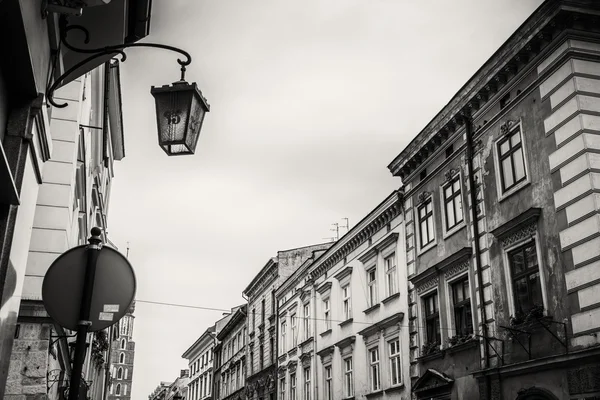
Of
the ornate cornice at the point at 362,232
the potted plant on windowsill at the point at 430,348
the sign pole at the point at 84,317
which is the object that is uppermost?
the ornate cornice at the point at 362,232

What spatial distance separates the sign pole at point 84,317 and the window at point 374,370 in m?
20.0

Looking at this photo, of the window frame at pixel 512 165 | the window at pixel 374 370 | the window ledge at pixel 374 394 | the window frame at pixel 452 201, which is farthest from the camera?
the window at pixel 374 370

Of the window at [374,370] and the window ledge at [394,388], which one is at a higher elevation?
the window at [374,370]

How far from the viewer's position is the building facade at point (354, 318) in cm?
2217

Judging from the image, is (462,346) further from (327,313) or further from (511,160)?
(327,313)

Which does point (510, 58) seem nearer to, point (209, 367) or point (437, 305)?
point (437, 305)

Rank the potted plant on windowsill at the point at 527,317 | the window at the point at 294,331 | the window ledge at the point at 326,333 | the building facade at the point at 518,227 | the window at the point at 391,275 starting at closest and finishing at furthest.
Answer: the building facade at the point at 518,227
the potted plant on windowsill at the point at 527,317
the window at the point at 391,275
the window ledge at the point at 326,333
the window at the point at 294,331

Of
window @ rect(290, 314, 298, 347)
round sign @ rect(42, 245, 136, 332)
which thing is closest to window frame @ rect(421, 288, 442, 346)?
window @ rect(290, 314, 298, 347)

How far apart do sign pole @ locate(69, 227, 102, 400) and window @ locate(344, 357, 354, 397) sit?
2231 centimetres

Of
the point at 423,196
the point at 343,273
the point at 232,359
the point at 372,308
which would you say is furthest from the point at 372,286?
the point at 232,359

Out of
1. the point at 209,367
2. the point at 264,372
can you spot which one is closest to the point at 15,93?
the point at 264,372

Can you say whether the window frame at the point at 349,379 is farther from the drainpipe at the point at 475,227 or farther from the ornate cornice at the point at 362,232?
the drainpipe at the point at 475,227

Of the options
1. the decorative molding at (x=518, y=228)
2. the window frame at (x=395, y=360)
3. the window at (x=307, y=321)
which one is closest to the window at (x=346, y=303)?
the window frame at (x=395, y=360)

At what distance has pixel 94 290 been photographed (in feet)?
14.3
